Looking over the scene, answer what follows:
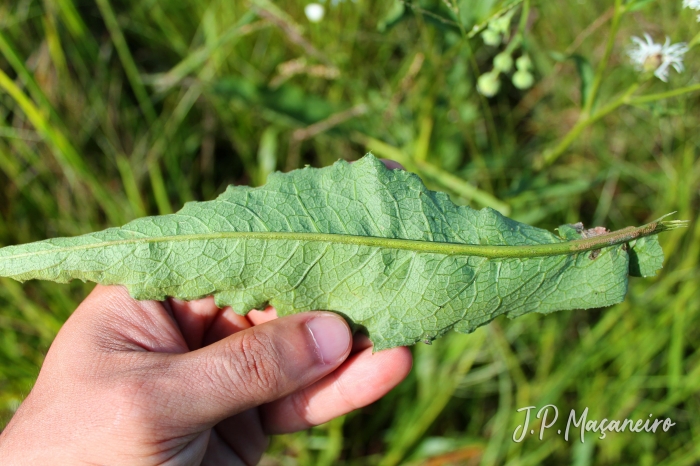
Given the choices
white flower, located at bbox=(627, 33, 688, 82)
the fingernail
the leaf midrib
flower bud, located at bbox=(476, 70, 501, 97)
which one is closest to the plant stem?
the leaf midrib

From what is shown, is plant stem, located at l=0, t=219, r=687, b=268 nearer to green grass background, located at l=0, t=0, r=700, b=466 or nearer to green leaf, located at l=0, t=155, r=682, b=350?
green leaf, located at l=0, t=155, r=682, b=350

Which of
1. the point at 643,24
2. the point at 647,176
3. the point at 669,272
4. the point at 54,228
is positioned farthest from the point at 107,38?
the point at 669,272

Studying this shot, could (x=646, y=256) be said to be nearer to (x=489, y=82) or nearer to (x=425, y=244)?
(x=425, y=244)

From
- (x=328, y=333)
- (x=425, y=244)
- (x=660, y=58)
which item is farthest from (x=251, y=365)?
(x=660, y=58)

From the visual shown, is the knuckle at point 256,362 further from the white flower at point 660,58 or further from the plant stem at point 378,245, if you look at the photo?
the white flower at point 660,58

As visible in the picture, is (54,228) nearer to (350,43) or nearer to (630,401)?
(350,43)

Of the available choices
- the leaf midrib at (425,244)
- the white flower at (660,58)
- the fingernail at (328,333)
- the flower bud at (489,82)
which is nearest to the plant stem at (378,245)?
the leaf midrib at (425,244)

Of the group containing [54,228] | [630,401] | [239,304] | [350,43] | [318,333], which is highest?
[350,43]
